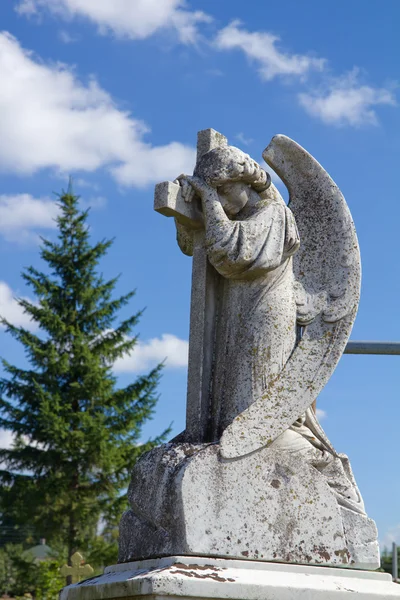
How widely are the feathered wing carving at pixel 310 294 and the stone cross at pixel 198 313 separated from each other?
404 mm

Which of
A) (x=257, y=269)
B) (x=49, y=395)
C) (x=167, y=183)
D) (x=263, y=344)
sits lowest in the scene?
(x=263, y=344)

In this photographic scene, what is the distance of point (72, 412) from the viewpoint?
80.3ft

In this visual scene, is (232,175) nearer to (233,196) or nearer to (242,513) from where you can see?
(233,196)

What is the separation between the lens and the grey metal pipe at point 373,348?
8148 millimetres

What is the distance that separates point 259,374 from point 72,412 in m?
19.5

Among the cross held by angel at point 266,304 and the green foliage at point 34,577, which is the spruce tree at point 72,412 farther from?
the cross held by angel at point 266,304

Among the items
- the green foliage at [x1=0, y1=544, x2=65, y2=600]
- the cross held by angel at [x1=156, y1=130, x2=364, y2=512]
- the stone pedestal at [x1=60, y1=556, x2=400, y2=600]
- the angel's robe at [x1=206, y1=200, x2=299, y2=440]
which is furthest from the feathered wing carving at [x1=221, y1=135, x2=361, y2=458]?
the green foliage at [x1=0, y1=544, x2=65, y2=600]

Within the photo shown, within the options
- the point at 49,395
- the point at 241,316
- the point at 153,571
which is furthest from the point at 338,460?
the point at 49,395

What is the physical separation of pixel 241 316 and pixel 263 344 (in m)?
0.25

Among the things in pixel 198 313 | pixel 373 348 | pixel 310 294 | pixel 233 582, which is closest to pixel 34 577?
pixel 373 348

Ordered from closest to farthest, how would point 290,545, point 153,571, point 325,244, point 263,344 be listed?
point 153,571 < point 290,545 < point 263,344 < point 325,244

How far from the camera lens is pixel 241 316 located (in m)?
5.69

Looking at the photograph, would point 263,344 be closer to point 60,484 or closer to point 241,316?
point 241,316

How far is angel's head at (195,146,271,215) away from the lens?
5.84 meters
